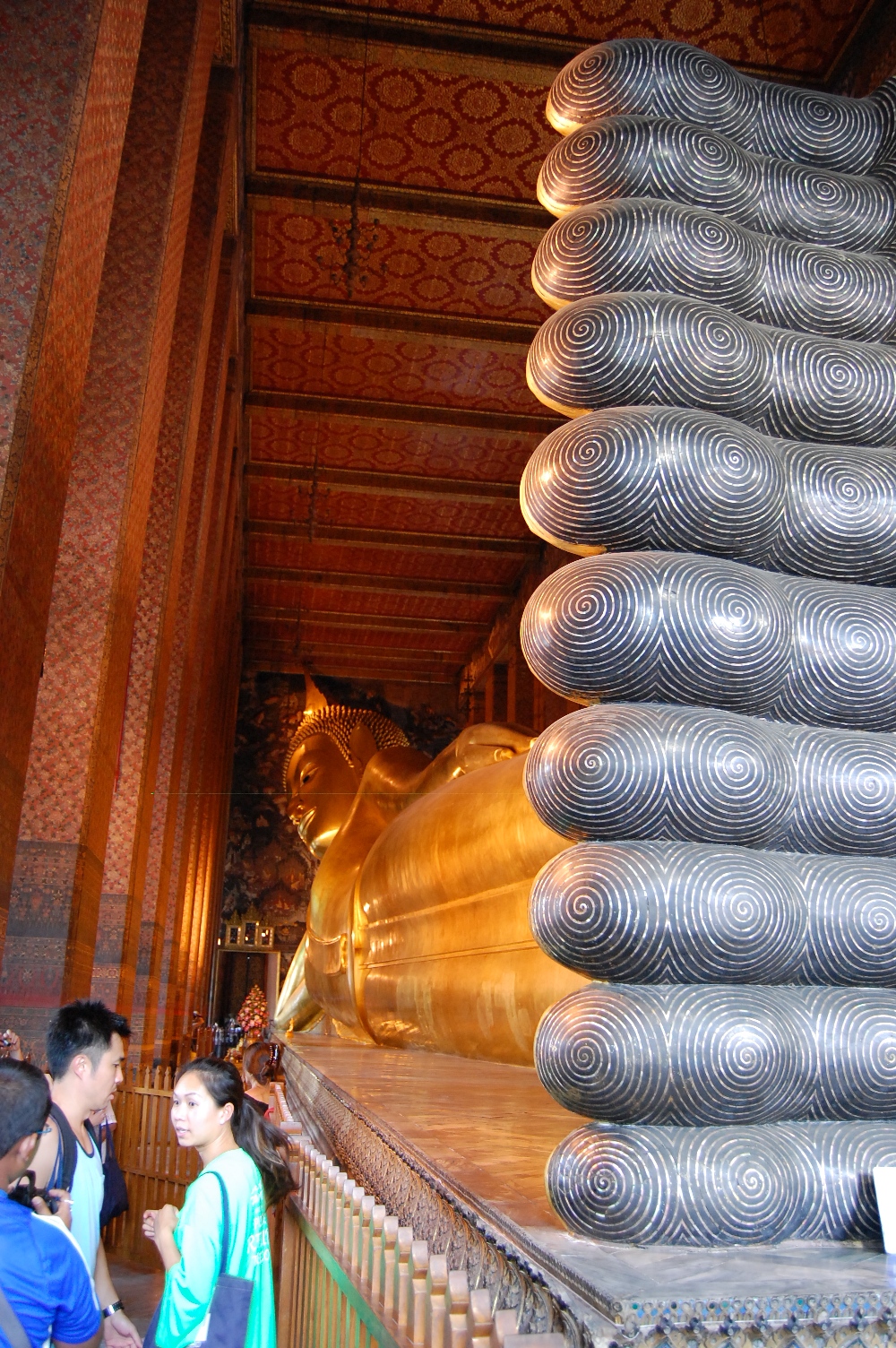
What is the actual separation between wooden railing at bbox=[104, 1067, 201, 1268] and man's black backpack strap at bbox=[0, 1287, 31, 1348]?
377 centimetres

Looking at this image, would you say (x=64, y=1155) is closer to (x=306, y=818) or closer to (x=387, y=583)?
(x=306, y=818)

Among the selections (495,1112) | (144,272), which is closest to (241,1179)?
(495,1112)

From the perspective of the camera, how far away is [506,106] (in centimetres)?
682

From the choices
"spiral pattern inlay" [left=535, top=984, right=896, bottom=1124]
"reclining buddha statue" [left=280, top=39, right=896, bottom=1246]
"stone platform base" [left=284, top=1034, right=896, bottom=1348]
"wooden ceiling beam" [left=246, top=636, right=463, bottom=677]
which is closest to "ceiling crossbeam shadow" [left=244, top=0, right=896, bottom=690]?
"wooden ceiling beam" [left=246, top=636, right=463, bottom=677]

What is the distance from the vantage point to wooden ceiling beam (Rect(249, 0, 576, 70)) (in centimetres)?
621

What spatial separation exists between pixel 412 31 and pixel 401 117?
64 cm

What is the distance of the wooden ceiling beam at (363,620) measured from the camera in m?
15.1

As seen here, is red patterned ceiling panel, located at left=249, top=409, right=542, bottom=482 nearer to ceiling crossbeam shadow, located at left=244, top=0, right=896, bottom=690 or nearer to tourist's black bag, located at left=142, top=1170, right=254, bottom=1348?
ceiling crossbeam shadow, located at left=244, top=0, right=896, bottom=690

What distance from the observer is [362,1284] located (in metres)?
1.42

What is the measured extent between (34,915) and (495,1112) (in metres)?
2.56

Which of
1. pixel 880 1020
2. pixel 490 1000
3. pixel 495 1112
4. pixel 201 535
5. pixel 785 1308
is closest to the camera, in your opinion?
pixel 785 1308

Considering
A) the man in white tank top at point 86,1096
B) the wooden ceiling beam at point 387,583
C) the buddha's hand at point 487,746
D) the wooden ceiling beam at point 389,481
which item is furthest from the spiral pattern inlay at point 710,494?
the wooden ceiling beam at point 387,583

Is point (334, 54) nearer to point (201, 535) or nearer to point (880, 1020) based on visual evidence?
point (201, 535)

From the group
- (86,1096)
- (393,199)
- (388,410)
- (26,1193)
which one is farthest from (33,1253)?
(388,410)
